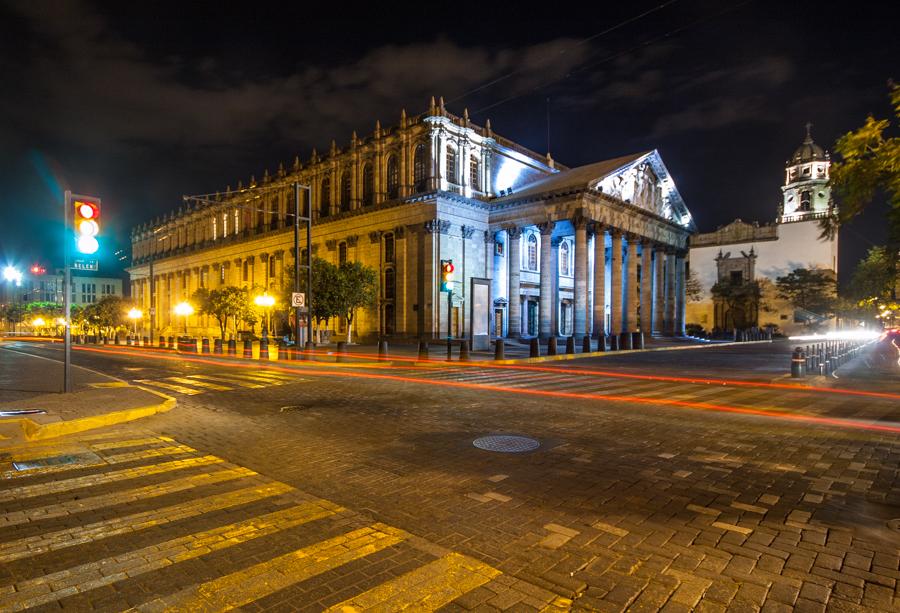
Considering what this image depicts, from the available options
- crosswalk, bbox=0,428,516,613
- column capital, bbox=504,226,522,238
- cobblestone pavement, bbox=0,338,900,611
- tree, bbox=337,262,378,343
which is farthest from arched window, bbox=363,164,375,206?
crosswalk, bbox=0,428,516,613

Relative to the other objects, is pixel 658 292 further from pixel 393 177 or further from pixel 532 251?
pixel 393 177

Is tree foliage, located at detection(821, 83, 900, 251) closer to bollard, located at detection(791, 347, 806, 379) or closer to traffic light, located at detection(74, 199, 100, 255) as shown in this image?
bollard, located at detection(791, 347, 806, 379)

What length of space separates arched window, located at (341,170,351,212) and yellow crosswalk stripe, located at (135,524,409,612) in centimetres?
4940

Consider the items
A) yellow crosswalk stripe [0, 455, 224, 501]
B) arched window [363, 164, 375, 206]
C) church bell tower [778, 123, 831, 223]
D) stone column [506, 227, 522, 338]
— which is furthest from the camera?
church bell tower [778, 123, 831, 223]

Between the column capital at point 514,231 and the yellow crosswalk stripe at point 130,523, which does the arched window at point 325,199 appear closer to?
the column capital at point 514,231

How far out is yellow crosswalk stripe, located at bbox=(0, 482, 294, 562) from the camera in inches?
156

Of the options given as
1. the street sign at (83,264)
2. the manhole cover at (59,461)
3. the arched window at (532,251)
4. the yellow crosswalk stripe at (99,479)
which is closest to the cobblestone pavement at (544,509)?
the yellow crosswalk stripe at (99,479)

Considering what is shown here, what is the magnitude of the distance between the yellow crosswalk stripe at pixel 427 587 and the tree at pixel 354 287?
35.3 meters

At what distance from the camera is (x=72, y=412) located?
884 cm

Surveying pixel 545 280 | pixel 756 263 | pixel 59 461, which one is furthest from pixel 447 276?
pixel 756 263

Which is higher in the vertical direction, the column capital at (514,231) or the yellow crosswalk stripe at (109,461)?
the column capital at (514,231)

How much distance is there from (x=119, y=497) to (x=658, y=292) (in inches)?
2107

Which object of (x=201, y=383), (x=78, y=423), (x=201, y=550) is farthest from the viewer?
(x=201, y=383)

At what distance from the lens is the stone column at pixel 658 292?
169ft
